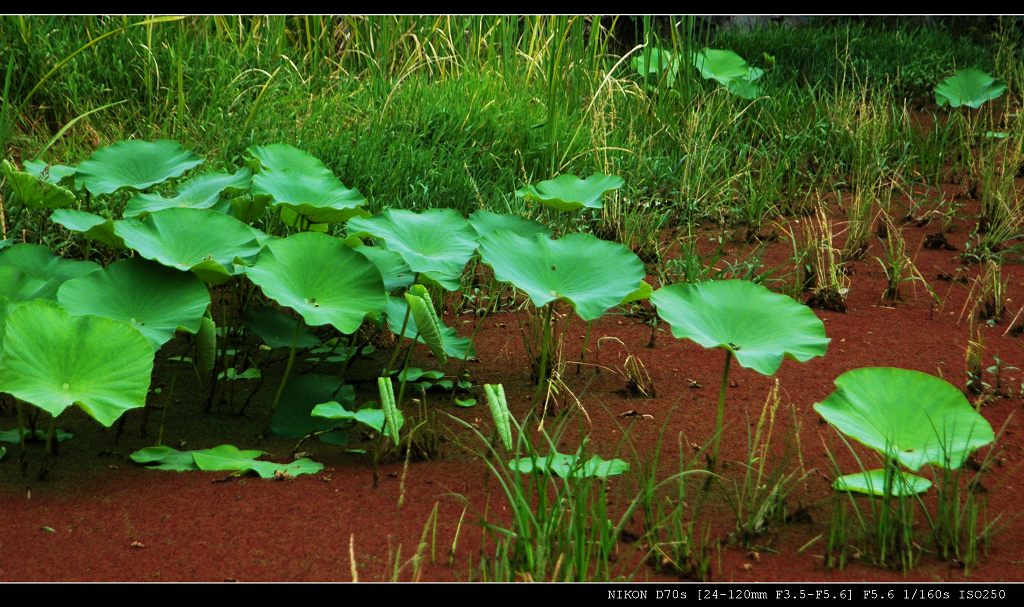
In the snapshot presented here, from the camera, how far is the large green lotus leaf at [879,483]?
1.90m

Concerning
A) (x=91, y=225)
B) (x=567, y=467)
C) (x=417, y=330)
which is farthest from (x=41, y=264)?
(x=567, y=467)

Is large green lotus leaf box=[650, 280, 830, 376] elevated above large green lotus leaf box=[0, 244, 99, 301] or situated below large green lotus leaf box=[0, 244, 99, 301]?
below

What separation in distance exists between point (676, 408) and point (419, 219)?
847 millimetres

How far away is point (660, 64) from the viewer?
193 inches

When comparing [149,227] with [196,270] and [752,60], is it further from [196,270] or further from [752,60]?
[752,60]

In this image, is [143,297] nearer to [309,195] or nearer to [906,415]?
[309,195]

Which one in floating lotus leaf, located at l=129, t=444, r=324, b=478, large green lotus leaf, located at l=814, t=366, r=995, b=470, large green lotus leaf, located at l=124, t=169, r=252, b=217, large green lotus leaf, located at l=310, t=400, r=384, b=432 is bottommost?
floating lotus leaf, located at l=129, t=444, r=324, b=478

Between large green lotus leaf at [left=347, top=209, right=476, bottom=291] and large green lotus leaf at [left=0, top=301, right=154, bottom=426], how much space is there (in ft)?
2.19

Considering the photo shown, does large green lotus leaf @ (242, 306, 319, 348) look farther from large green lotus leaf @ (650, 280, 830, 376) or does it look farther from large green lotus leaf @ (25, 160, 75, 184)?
large green lotus leaf @ (650, 280, 830, 376)

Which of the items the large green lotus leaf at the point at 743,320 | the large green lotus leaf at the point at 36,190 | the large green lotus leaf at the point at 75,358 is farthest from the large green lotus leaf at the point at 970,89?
the large green lotus leaf at the point at 75,358

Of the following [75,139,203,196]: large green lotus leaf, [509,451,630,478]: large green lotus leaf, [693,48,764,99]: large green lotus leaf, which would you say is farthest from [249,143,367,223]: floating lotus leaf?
[693,48,764,99]: large green lotus leaf

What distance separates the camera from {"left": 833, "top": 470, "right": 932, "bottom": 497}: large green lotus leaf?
1904 mm

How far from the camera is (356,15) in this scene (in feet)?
18.0

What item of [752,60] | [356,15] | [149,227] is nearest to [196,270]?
[149,227]
